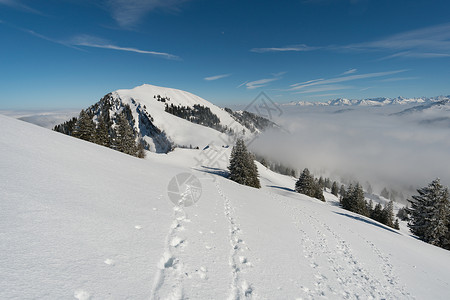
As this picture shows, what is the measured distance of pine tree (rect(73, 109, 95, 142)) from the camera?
119 ft

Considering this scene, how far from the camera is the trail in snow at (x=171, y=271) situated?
440 centimetres

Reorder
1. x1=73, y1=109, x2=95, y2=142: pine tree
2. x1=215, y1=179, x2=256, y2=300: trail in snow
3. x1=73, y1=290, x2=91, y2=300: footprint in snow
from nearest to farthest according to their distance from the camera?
x1=73, y1=290, x2=91, y2=300: footprint in snow, x1=215, y1=179, x2=256, y2=300: trail in snow, x1=73, y1=109, x2=95, y2=142: pine tree

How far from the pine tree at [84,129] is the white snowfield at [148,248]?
88.9 ft

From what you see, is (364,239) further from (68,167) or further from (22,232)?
(68,167)

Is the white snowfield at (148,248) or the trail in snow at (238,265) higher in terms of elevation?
the white snowfield at (148,248)

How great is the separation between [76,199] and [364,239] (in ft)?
56.4

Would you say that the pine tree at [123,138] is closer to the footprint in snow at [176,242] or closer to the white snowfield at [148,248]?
the white snowfield at [148,248]

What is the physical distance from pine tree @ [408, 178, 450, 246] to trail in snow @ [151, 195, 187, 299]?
104ft

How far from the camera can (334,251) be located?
9.97 metres

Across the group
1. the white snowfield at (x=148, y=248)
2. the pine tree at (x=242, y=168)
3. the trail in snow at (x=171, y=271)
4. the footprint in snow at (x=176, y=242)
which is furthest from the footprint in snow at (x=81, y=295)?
the pine tree at (x=242, y=168)

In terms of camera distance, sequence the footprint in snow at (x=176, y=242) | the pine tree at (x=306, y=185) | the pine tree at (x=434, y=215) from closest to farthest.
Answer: the footprint in snow at (x=176, y=242)
the pine tree at (x=434, y=215)
the pine tree at (x=306, y=185)

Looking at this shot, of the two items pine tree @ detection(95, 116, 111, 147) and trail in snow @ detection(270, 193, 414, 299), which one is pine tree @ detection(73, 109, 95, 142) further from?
trail in snow @ detection(270, 193, 414, 299)

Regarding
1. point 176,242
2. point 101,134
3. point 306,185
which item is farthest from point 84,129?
point 306,185

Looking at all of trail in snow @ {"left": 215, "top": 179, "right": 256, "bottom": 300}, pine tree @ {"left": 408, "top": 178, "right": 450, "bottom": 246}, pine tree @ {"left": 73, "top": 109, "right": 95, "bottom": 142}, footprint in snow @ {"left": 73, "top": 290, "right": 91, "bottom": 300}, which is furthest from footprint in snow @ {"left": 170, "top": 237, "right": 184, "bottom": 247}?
pine tree @ {"left": 73, "top": 109, "right": 95, "bottom": 142}
